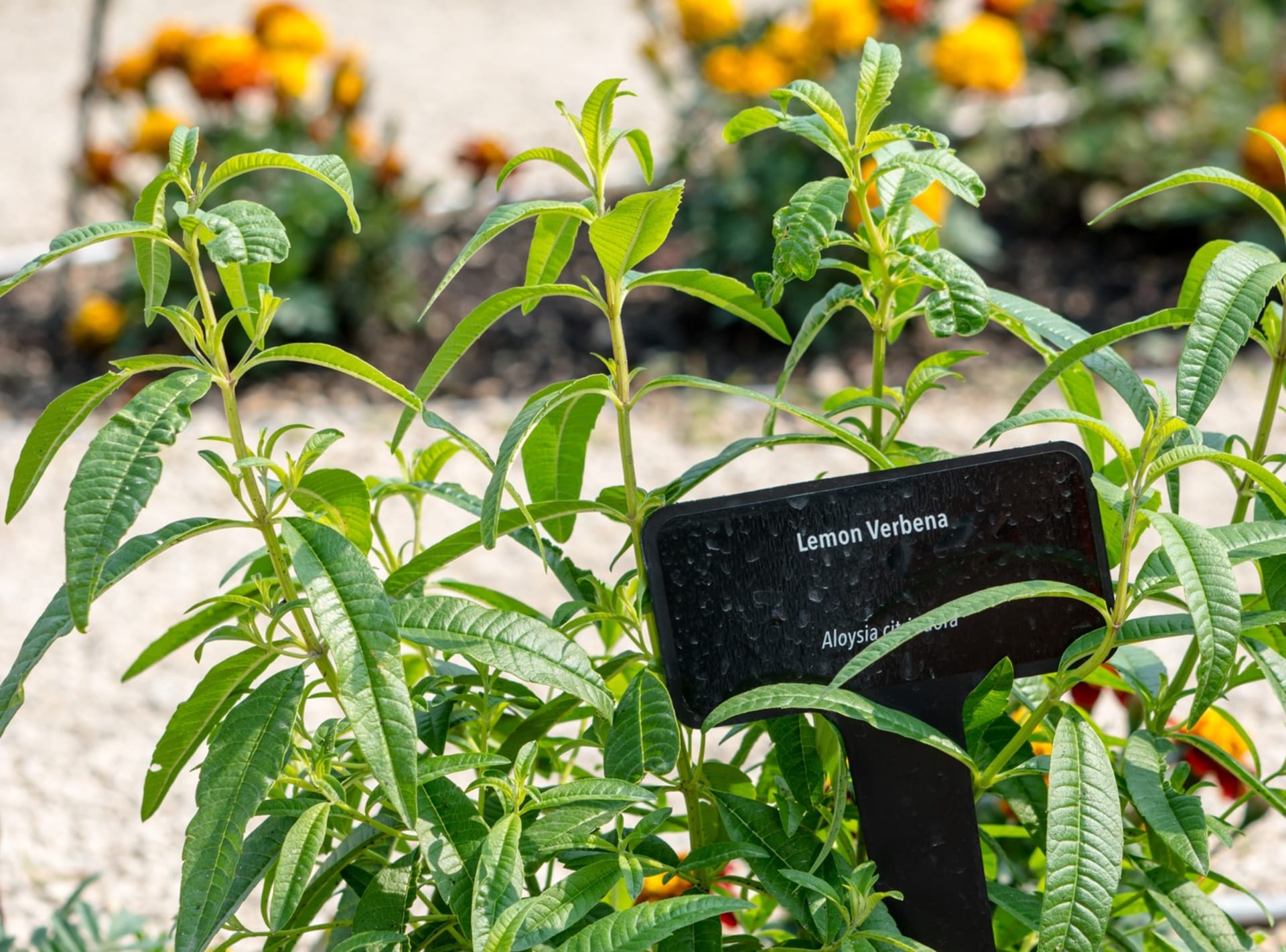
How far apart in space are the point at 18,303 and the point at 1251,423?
12.5 ft

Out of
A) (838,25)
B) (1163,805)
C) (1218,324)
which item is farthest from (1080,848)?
(838,25)

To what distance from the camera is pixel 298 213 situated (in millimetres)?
3975

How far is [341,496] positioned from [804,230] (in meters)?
0.39

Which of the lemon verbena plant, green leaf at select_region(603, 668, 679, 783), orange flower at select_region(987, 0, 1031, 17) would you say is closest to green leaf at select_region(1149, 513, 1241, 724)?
the lemon verbena plant

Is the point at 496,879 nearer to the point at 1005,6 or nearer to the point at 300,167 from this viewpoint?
the point at 300,167

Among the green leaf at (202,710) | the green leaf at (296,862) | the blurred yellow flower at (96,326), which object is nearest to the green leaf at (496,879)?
the green leaf at (296,862)

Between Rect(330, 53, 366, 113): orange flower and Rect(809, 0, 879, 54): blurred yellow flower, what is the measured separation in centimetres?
140

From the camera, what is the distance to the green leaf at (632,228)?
0.90 metres

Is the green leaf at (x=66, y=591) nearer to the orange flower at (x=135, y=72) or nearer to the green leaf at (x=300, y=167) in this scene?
the green leaf at (x=300, y=167)

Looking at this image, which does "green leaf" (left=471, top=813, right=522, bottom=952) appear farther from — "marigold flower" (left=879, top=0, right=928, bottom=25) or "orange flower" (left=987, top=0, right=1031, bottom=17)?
"orange flower" (left=987, top=0, right=1031, bottom=17)

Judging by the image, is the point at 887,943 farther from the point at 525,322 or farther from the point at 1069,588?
the point at 525,322

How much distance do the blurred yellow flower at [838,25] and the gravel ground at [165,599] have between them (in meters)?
1.01

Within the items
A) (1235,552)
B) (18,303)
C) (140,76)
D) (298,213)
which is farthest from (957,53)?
(1235,552)

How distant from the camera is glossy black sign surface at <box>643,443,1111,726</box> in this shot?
Result: 1.03 meters
